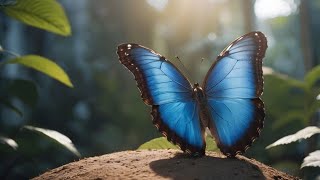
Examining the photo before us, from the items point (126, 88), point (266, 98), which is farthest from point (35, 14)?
point (126, 88)

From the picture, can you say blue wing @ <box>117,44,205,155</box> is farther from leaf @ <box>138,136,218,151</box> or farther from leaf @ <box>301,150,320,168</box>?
leaf @ <box>301,150,320,168</box>

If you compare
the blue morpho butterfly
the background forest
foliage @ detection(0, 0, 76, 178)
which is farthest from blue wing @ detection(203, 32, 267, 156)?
the background forest

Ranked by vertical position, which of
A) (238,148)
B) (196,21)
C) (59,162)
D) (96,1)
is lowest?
(59,162)

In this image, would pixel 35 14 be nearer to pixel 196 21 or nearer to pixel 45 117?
pixel 45 117

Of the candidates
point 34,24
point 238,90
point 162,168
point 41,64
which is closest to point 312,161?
point 238,90

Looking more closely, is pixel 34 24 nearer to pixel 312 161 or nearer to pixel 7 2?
pixel 7 2

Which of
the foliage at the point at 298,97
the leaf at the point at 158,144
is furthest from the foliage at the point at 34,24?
the foliage at the point at 298,97
